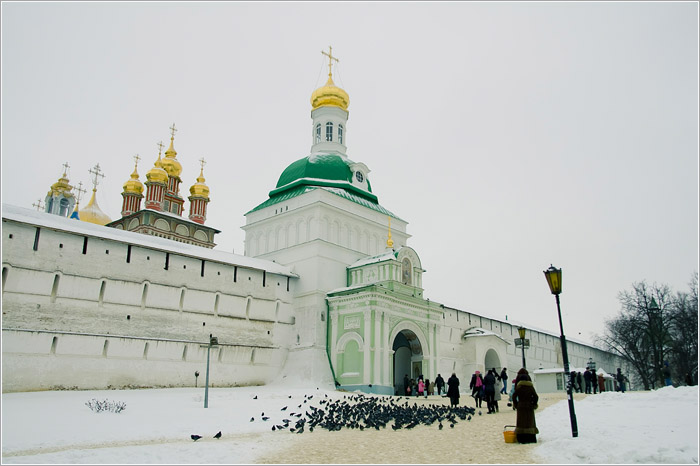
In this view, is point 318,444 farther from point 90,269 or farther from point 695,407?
point 90,269

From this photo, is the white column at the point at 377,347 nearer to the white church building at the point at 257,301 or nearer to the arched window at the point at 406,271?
the white church building at the point at 257,301

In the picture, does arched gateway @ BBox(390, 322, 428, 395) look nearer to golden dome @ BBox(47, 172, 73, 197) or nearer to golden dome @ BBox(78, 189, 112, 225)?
golden dome @ BBox(78, 189, 112, 225)

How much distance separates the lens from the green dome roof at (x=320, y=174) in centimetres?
3006

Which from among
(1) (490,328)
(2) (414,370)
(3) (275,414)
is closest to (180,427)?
(3) (275,414)

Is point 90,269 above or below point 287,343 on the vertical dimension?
above

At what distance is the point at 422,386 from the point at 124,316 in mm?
11997

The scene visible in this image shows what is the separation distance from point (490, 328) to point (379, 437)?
26139 mm

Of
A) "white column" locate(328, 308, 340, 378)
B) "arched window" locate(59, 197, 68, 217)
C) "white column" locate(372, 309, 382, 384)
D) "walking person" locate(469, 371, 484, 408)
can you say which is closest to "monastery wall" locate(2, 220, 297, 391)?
"white column" locate(328, 308, 340, 378)

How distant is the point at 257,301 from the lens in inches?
983

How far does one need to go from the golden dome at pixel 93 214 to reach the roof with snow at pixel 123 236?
19.8 meters

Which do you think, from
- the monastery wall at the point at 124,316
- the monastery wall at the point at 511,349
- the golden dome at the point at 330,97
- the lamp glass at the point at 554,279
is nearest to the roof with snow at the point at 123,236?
the monastery wall at the point at 124,316

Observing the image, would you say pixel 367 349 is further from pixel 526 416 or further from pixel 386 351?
pixel 526 416

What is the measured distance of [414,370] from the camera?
2664 centimetres

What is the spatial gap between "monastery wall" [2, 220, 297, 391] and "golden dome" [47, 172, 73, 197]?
27163 millimetres
